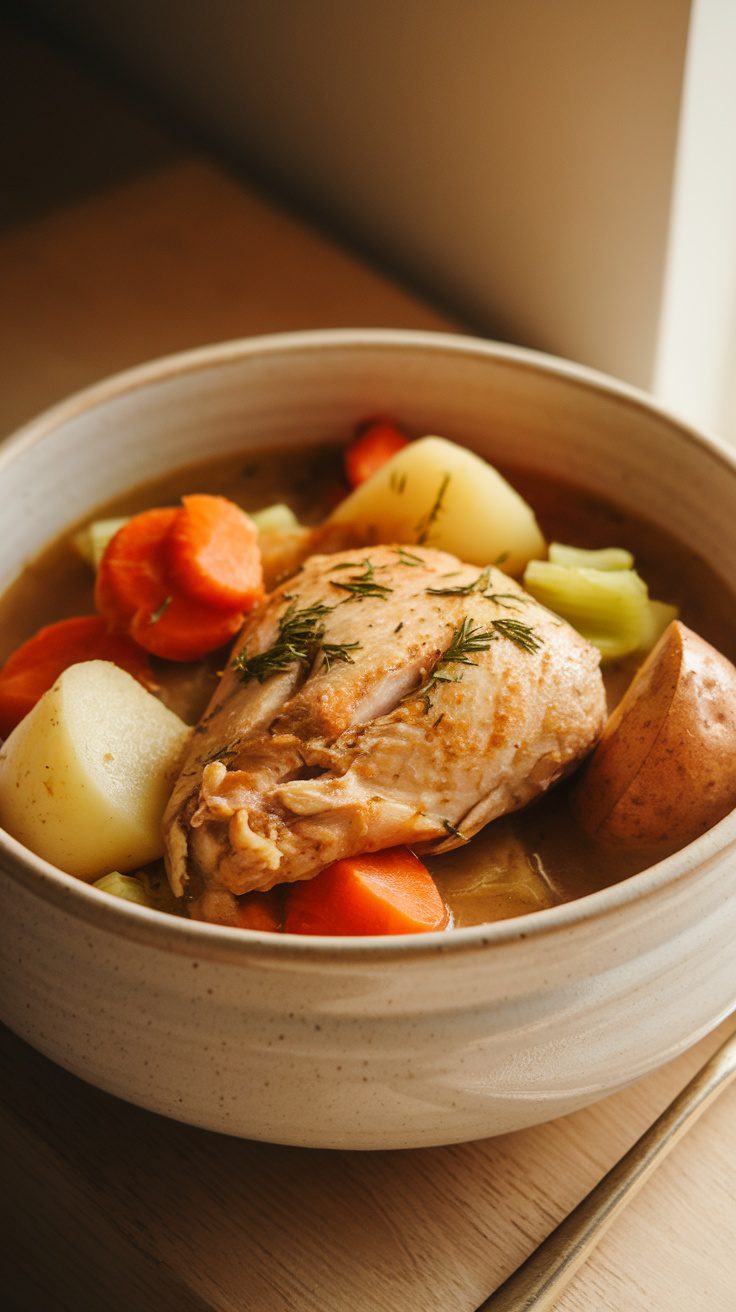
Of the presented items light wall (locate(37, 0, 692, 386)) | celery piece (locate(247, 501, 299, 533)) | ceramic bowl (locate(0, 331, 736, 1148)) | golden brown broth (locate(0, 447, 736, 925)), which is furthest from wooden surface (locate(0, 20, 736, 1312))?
light wall (locate(37, 0, 692, 386))

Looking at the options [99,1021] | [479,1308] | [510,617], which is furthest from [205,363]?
[479,1308]

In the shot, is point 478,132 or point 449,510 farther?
point 478,132

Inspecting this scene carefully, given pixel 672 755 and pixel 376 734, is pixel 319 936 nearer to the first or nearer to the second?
pixel 376 734

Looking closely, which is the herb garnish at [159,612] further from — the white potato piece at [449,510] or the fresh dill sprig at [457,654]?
Result: the fresh dill sprig at [457,654]

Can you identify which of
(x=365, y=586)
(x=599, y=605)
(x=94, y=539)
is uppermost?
(x=599, y=605)

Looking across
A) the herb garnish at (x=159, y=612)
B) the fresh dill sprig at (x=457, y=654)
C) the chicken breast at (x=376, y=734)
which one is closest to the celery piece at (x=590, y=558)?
the chicken breast at (x=376, y=734)

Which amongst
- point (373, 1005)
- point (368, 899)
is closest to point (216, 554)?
point (368, 899)

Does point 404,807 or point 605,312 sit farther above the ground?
point 605,312

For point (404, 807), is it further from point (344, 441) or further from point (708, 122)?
point (708, 122)
